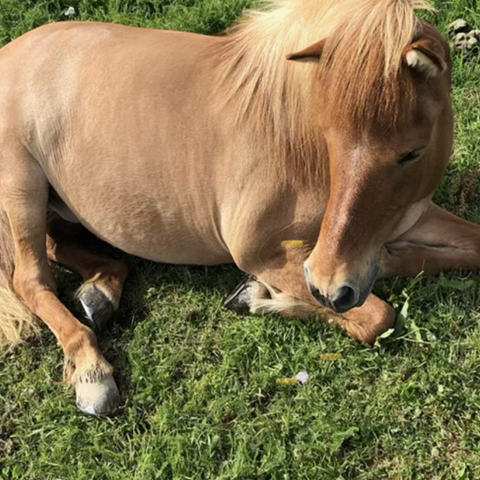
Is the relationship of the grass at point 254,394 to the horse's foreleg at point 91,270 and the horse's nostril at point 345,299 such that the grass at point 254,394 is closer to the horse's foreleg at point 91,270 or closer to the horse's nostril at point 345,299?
the horse's foreleg at point 91,270

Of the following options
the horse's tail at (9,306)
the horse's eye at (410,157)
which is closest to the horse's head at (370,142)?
the horse's eye at (410,157)

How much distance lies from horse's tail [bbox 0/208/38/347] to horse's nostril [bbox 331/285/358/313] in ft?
6.40

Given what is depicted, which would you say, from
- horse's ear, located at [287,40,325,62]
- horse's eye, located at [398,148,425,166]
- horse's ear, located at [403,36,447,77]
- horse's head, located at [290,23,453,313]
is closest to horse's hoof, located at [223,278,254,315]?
horse's head, located at [290,23,453,313]

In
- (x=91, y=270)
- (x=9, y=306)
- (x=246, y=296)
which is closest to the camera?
(x=246, y=296)

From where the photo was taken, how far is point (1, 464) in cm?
346

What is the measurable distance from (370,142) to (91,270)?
2218 millimetres

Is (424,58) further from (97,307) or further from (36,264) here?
(36,264)

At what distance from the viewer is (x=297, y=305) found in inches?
143

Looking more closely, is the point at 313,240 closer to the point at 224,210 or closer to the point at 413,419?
the point at 224,210

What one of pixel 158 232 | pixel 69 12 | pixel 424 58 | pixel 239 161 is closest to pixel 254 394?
pixel 158 232

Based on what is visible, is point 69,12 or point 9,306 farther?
point 69,12

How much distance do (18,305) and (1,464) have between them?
0.96 metres

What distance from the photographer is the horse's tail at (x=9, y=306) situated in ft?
12.9

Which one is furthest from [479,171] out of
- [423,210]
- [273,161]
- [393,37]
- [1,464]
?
[1,464]
